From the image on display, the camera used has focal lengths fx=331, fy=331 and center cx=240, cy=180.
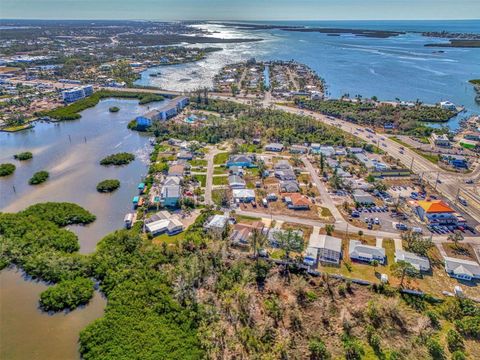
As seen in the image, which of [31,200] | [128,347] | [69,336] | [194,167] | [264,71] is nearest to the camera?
[128,347]

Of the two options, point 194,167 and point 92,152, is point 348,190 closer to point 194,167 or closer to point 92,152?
point 194,167

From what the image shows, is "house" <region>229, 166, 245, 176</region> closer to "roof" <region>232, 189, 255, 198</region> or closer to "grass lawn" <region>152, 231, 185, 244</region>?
"roof" <region>232, 189, 255, 198</region>

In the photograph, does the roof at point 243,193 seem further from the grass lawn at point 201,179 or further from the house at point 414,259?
the house at point 414,259

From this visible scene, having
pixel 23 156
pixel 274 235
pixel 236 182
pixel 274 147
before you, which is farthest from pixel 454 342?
pixel 23 156

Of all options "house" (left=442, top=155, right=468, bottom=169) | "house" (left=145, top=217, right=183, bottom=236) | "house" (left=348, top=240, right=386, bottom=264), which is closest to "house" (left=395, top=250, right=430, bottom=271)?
"house" (left=348, top=240, right=386, bottom=264)

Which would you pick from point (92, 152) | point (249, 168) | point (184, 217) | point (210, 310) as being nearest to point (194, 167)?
point (249, 168)

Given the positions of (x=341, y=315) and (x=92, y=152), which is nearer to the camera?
(x=341, y=315)

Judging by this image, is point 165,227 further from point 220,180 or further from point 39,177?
point 39,177
